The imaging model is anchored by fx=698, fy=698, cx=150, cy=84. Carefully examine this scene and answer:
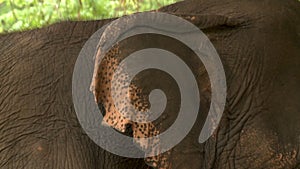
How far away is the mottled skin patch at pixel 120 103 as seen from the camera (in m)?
3.21

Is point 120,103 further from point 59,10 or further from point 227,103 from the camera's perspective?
point 59,10

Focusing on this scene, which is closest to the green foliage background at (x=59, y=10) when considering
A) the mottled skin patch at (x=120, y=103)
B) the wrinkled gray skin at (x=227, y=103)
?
the wrinkled gray skin at (x=227, y=103)

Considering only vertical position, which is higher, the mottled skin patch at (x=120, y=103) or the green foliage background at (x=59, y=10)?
the mottled skin patch at (x=120, y=103)

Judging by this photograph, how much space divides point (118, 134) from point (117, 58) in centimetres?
43

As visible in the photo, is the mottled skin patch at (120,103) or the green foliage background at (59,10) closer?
the mottled skin patch at (120,103)

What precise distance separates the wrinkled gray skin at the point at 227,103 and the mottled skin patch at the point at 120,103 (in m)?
0.11

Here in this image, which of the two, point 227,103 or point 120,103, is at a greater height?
point 120,103

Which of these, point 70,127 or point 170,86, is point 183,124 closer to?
point 170,86

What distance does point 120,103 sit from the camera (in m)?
3.23

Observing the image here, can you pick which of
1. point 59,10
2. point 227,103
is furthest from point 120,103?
point 59,10

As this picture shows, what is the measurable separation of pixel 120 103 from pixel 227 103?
526 millimetres

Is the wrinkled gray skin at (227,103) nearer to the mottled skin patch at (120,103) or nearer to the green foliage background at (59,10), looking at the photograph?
the mottled skin patch at (120,103)

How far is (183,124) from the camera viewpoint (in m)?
3.31

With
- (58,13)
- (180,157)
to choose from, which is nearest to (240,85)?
(180,157)
